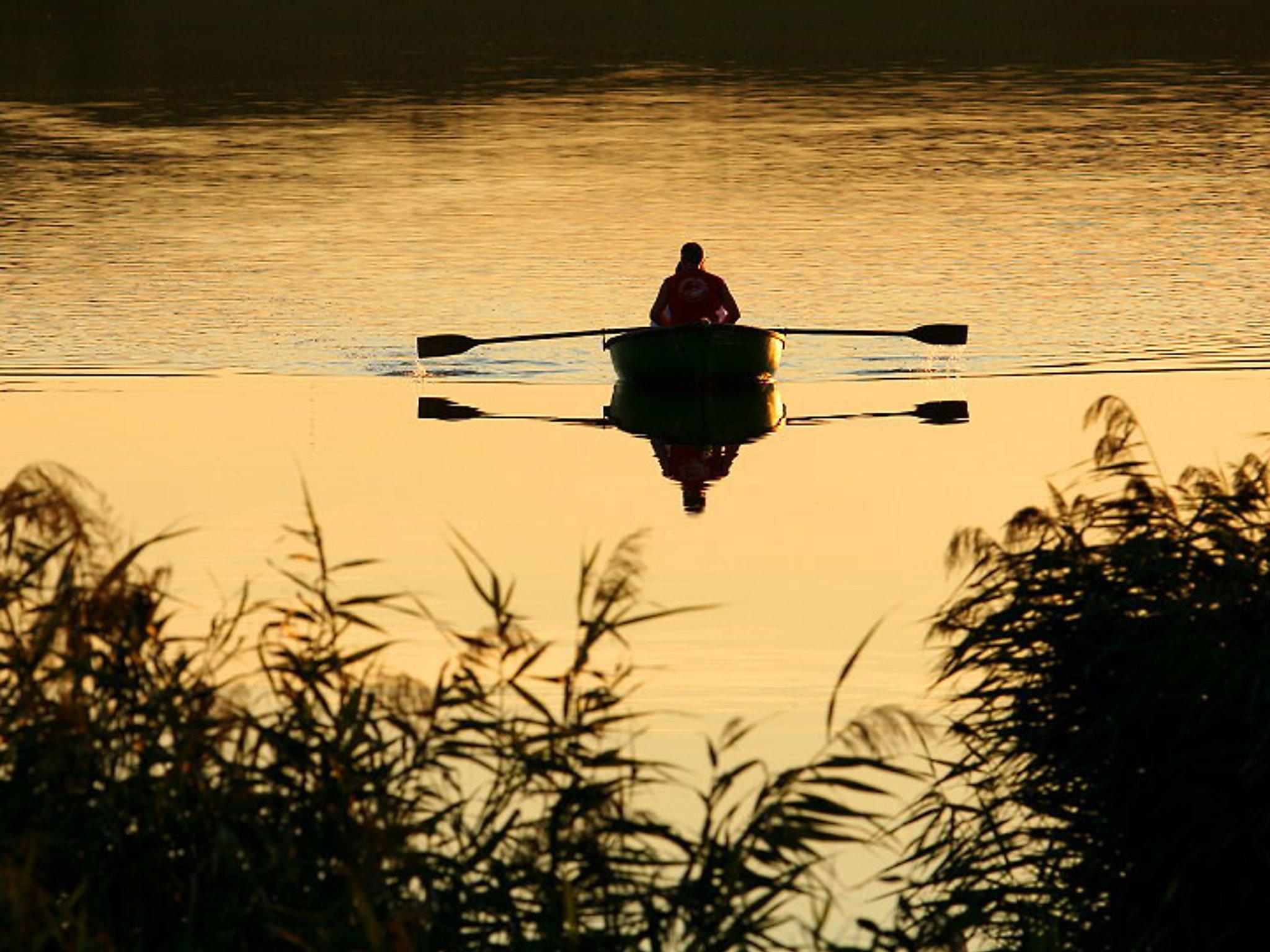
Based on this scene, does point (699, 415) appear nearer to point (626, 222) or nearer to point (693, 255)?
point (693, 255)

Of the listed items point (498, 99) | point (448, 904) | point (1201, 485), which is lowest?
point (448, 904)

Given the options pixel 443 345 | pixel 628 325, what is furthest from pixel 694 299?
pixel 628 325

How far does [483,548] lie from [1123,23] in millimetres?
78924

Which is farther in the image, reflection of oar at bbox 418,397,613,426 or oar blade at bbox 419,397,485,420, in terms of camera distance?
oar blade at bbox 419,397,485,420

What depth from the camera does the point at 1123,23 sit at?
98.6 meters

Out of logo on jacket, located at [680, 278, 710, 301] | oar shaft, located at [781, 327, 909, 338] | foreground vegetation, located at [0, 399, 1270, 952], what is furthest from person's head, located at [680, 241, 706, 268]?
foreground vegetation, located at [0, 399, 1270, 952]

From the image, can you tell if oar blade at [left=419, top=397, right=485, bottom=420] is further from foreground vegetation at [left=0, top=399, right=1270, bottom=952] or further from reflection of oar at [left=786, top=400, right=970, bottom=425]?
foreground vegetation at [left=0, top=399, right=1270, bottom=952]

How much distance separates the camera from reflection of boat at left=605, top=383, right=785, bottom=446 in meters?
28.3

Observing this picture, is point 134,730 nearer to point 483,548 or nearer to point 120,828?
point 120,828

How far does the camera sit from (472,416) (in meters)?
29.1

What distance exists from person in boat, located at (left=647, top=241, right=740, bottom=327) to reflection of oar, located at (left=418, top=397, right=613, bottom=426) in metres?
1.13

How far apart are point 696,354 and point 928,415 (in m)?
2.35

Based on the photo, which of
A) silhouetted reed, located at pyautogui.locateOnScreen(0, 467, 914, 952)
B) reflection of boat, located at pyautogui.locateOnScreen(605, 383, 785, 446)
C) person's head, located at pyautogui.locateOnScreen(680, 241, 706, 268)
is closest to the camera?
silhouetted reed, located at pyautogui.locateOnScreen(0, 467, 914, 952)

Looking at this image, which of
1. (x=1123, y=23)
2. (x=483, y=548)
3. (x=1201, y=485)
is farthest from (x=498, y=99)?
(x=1201, y=485)
